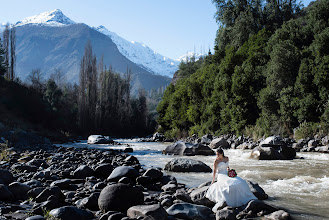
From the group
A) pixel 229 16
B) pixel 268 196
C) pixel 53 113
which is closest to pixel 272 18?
pixel 229 16

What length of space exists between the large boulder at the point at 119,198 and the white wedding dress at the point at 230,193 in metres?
1.69

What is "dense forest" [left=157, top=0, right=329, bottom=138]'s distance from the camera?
24031mm

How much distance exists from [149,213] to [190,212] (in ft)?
2.84

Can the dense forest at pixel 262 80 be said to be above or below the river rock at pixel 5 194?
above

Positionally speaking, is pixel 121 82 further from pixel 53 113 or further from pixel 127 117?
pixel 53 113

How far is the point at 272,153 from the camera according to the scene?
1638 centimetres

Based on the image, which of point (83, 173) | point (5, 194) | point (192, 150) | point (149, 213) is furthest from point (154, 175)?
point (192, 150)

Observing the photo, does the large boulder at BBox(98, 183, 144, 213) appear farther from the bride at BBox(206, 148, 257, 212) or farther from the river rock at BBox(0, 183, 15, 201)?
the river rock at BBox(0, 183, 15, 201)

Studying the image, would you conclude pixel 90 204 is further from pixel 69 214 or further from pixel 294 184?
pixel 294 184

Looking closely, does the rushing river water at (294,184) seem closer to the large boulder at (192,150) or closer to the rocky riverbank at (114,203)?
the rocky riverbank at (114,203)

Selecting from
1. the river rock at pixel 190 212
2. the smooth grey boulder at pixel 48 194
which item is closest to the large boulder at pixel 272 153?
the river rock at pixel 190 212

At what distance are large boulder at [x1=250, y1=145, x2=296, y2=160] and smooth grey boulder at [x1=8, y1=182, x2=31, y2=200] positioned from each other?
1209 cm

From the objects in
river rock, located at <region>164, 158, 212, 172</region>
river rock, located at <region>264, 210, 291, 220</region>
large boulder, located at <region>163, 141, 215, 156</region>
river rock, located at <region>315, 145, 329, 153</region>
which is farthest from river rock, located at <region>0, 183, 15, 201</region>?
river rock, located at <region>315, 145, 329, 153</region>

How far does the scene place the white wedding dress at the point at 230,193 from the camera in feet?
22.4
